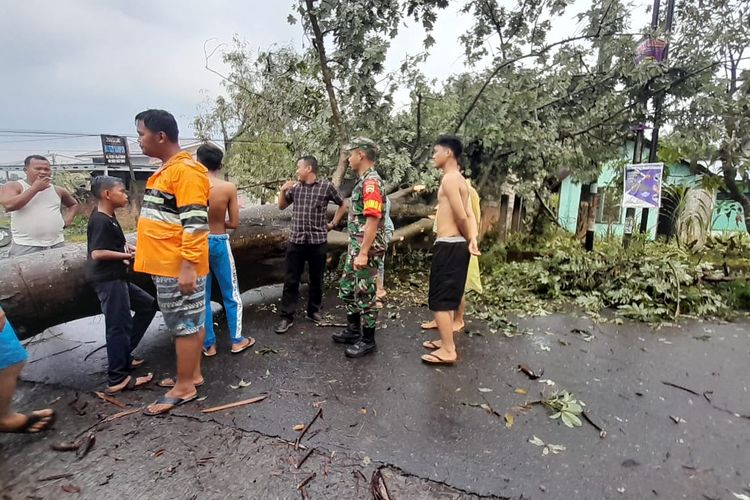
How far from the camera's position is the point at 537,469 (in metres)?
2.11

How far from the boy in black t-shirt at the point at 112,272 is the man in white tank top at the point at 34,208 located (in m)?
1.20

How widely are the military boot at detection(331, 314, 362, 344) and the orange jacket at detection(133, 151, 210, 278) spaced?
166 cm

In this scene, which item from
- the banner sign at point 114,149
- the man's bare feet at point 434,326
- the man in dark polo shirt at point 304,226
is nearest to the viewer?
the man in dark polo shirt at point 304,226

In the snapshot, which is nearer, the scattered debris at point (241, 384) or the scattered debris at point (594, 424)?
the scattered debris at point (594, 424)

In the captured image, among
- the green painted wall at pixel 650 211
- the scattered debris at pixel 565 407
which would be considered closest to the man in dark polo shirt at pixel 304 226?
the scattered debris at pixel 565 407

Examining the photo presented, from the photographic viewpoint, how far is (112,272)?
9.25 feet

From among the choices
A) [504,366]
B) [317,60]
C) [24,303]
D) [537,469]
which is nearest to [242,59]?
[317,60]

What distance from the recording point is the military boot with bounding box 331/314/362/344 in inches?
145

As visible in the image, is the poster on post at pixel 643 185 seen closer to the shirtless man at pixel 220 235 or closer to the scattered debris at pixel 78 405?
the shirtless man at pixel 220 235

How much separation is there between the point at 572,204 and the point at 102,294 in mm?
14627

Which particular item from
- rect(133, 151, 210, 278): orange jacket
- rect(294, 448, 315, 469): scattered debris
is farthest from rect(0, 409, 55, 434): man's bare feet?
rect(294, 448, 315, 469): scattered debris

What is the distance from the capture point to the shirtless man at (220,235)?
10.4 feet

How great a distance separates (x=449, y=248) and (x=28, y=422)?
9.70 feet

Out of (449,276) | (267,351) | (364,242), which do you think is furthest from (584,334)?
(267,351)
